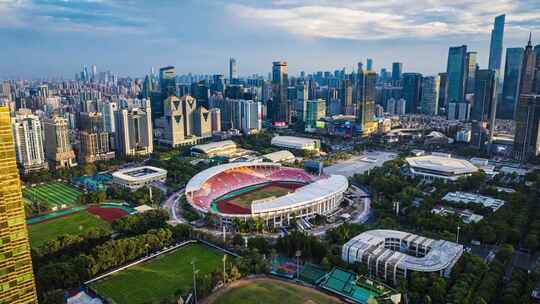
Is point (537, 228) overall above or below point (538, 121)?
below

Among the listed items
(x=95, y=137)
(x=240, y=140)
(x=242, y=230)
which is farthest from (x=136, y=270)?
(x=240, y=140)

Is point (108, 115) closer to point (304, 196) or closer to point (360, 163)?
point (360, 163)

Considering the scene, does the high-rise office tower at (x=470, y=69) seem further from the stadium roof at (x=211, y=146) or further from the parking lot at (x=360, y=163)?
the stadium roof at (x=211, y=146)

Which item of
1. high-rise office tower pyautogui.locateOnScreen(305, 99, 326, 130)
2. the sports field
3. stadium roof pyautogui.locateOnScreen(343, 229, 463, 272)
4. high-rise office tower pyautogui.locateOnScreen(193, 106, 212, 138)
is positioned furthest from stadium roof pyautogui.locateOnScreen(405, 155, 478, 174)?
the sports field

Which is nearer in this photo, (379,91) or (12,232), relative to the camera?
(12,232)

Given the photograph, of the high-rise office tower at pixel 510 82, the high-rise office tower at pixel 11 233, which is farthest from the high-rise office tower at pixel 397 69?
the high-rise office tower at pixel 11 233

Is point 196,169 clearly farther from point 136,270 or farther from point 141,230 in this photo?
point 136,270
